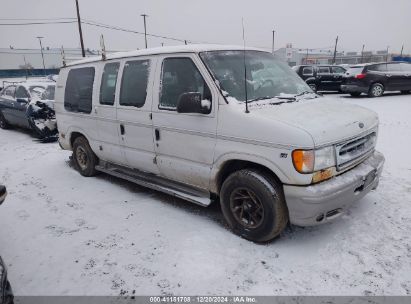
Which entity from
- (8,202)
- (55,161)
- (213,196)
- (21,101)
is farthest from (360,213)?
(21,101)

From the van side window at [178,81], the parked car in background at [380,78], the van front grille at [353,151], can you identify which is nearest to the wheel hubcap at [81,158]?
the van side window at [178,81]

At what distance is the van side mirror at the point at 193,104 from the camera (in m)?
3.48

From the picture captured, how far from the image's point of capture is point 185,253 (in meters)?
3.44

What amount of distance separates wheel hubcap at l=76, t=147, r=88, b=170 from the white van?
112 cm

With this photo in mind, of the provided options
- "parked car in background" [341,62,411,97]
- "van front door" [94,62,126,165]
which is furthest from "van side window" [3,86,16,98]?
"parked car in background" [341,62,411,97]

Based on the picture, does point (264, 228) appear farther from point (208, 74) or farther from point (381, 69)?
point (381, 69)

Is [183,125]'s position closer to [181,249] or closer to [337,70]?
[181,249]

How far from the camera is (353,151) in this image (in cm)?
343

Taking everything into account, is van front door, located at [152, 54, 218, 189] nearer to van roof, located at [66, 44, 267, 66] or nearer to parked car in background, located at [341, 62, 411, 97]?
van roof, located at [66, 44, 267, 66]

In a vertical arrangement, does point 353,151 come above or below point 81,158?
above

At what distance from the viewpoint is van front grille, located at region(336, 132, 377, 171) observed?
3.22 metres

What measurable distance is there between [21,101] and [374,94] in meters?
14.3

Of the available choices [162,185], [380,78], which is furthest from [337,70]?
[162,185]

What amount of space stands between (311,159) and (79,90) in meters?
4.34
